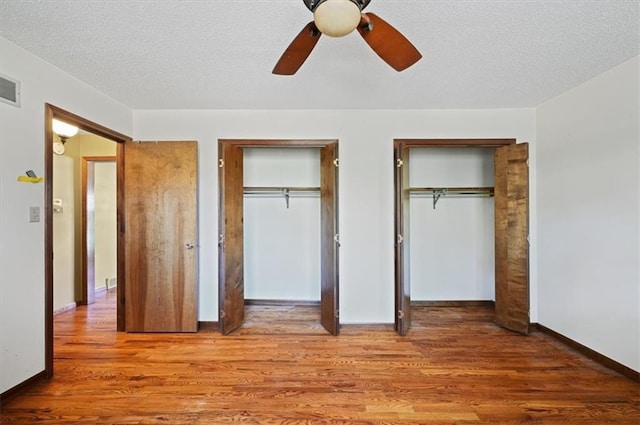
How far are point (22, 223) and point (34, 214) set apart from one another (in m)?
0.11

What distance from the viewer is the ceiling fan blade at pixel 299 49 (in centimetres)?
150

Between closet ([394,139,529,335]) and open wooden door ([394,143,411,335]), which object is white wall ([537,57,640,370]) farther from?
open wooden door ([394,143,411,335])

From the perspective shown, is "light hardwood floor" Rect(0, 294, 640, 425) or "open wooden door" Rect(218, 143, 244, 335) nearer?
"light hardwood floor" Rect(0, 294, 640, 425)

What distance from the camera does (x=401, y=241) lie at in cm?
320

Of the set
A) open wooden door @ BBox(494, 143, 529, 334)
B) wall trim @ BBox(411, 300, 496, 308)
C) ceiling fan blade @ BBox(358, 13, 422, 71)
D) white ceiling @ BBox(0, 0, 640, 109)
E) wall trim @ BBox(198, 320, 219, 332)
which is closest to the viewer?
ceiling fan blade @ BBox(358, 13, 422, 71)

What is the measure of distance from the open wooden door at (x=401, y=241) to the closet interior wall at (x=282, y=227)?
1.30 m

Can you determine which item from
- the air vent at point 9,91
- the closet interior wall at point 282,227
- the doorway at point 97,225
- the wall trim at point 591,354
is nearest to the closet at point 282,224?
the closet interior wall at point 282,227

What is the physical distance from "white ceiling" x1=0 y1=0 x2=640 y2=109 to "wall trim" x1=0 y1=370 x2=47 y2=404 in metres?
2.34

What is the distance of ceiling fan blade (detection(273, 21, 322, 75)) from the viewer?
1502 mm

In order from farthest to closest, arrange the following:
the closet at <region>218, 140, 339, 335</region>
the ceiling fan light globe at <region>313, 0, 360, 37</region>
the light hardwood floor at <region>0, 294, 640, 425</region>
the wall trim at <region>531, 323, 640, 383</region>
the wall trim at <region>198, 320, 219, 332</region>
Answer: the closet at <region>218, 140, 339, 335</region> < the wall trim at <region>198, 320, 219, 332</region> < the wall trim at <region>531, 323, 640, 383</region> < the light hardwood floor at <region>0, 294, 640, 425</region> < the ceiling fan light globe at <region>313, 0, 360, 37</region>

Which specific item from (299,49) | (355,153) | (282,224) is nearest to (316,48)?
(299,49)

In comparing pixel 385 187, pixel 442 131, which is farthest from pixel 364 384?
pixel 442 131

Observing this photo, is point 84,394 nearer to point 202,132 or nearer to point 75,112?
point 75,112

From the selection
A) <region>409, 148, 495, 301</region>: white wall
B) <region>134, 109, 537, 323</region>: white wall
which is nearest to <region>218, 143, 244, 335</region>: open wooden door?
<region>134, 109, 537, 323</region>: white wall
